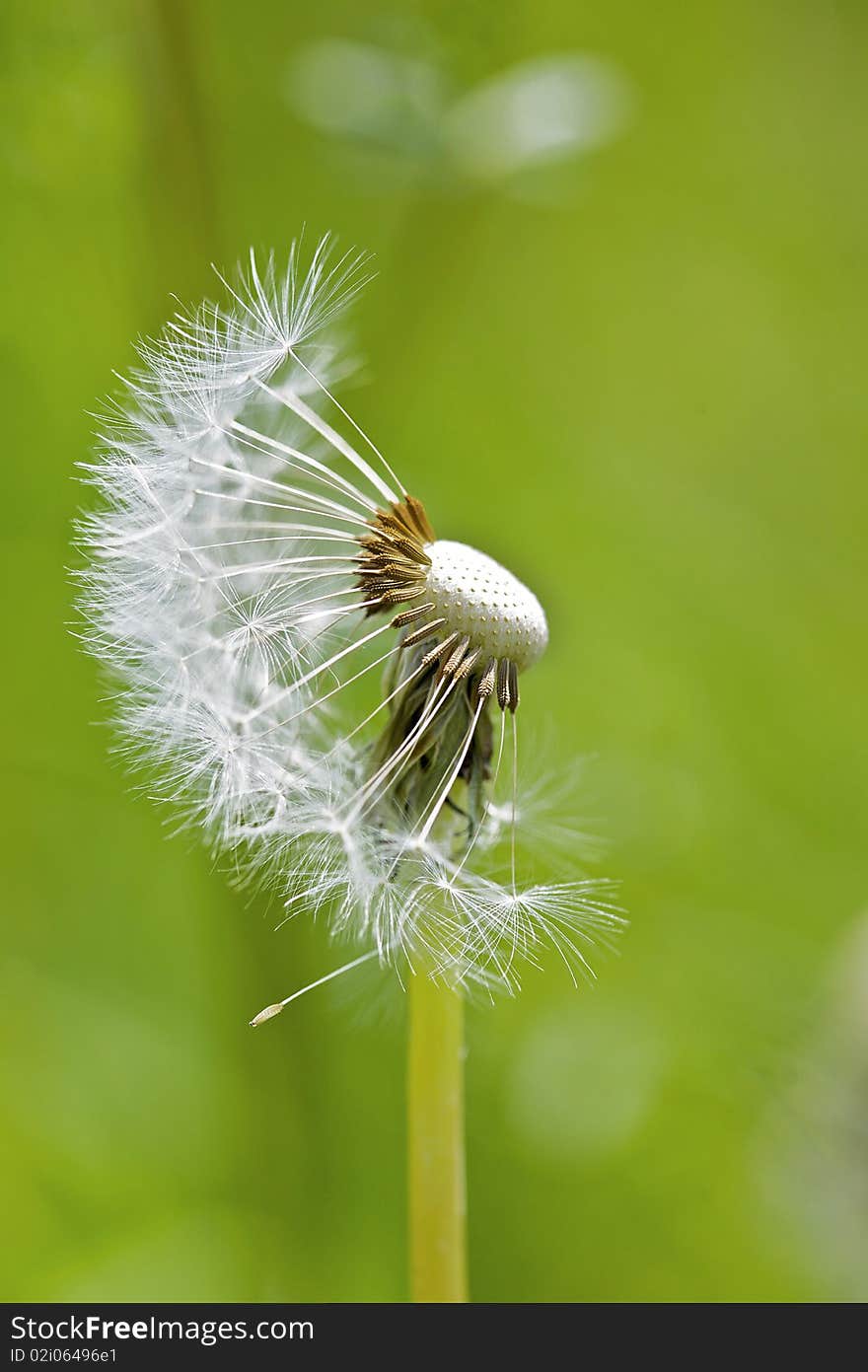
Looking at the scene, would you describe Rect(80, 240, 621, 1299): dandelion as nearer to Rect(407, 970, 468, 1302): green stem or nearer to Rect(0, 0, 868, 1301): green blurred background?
Rect(407, 970, 468, 1302): green stem

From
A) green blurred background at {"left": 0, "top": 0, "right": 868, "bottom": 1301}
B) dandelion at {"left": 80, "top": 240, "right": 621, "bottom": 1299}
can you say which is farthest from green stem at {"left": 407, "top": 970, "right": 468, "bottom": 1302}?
green blurred background at {"left": 0, "top": 0, "right": 868, "bottom": 1301}

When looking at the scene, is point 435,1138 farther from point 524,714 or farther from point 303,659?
point 524,714

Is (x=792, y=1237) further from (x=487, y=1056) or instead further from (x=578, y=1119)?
(x=487, y=1056)

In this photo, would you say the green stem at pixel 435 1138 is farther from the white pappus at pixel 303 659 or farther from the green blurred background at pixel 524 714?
the green blurred background at pixel 524 714

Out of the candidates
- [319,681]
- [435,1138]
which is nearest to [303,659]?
[319,681]

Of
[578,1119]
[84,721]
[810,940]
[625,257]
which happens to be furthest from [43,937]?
[625,257]

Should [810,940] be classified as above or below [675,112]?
below
